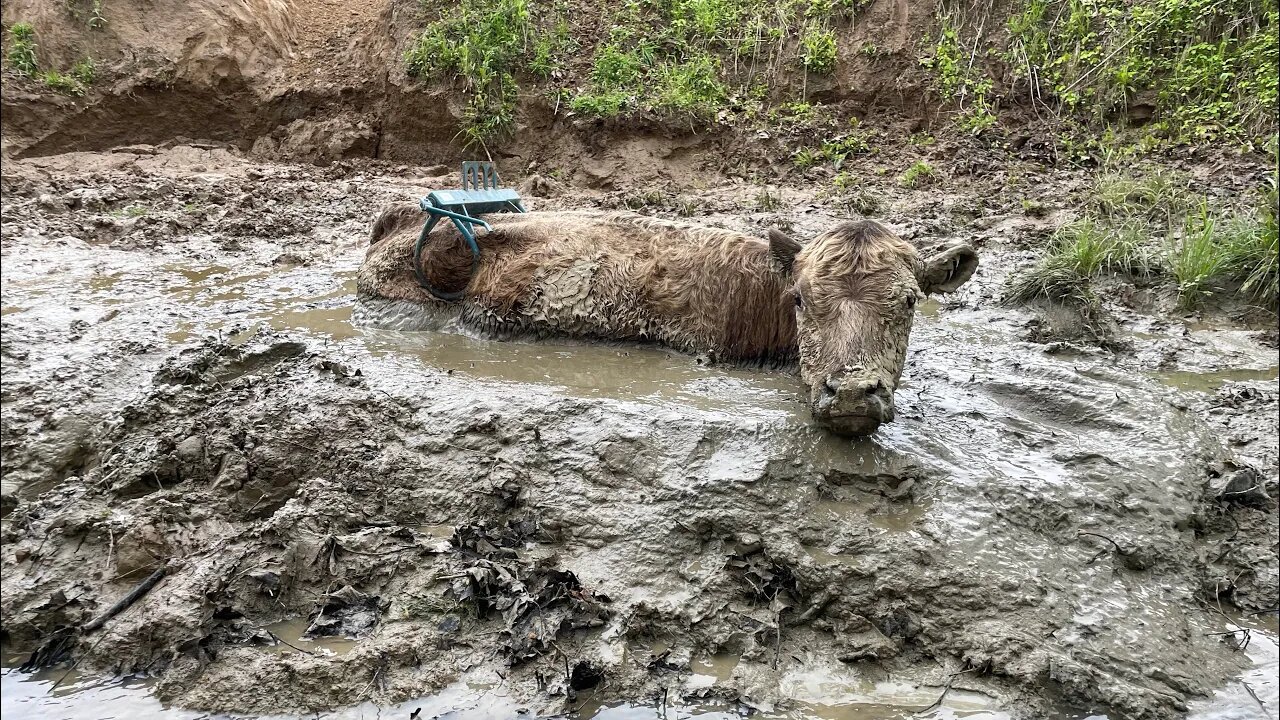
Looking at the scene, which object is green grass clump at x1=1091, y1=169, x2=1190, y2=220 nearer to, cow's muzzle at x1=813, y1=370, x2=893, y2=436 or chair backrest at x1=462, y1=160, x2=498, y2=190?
cow's muzzle at x1=813, y1=370, x2=893, y2=436

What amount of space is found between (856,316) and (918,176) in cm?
666

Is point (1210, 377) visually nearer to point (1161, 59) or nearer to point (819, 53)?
point (1161, 59)

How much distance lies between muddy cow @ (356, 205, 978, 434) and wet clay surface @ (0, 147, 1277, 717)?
34 cm

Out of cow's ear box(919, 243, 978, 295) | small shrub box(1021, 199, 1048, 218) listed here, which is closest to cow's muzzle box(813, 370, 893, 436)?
cow's ear box(919, 243, 978, 295)

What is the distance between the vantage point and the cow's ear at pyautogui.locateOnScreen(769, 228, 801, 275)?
5281 millimetres

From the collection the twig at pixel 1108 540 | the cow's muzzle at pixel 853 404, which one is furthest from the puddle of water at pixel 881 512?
the twig at pixel 1108 540

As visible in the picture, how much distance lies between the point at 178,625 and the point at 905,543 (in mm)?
2871

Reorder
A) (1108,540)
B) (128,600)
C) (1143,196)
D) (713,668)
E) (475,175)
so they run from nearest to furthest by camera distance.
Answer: (713,668), (128,600), (1108,540), (475,175), (1143,196)

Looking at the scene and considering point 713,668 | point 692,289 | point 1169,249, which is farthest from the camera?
point 1169,249

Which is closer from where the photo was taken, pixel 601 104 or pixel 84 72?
pixel 601 104

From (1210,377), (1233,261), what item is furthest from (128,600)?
(1233,261)

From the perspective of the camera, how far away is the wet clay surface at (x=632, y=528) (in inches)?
117

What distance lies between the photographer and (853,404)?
151 inches

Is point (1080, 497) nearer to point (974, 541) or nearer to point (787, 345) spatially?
point (974, 541)
